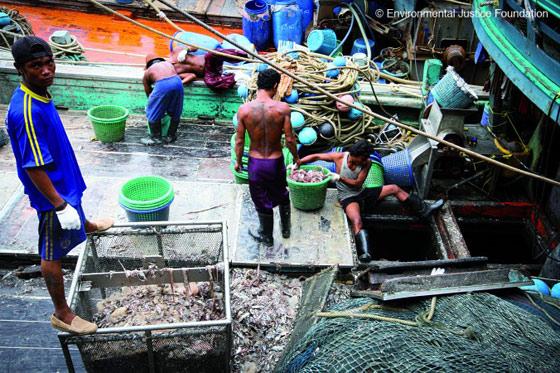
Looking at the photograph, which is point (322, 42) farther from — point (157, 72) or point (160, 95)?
point (160, 95)

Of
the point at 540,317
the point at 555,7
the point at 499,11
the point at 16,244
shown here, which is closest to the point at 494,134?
the point at 499,11

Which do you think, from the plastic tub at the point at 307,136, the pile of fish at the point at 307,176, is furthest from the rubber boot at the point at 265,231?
the plastic tub at the point at 307,136

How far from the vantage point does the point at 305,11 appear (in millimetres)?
12383

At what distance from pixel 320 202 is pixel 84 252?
9.88 ft

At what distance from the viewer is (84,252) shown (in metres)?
4.12

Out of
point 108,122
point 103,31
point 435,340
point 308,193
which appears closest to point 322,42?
point 108,122

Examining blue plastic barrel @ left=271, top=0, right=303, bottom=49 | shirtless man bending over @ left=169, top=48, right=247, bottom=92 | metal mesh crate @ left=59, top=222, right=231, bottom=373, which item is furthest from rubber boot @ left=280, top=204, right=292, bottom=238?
blue plastic barrel @ left=271, top=0, right=303, bottom=49

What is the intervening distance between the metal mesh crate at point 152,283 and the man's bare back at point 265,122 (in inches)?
43.2

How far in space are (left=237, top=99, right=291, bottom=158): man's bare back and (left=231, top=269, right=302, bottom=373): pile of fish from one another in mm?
1382

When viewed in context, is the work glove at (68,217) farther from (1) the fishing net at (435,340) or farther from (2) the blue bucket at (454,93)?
(2) the blue bucket at (454,93)

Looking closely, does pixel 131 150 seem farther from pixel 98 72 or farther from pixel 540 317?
pixel 540 317

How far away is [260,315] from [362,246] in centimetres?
166

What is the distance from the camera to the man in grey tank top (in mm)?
5676

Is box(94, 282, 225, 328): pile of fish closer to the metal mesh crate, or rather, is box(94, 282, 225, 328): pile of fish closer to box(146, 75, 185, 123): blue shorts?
the metal mesh crate
